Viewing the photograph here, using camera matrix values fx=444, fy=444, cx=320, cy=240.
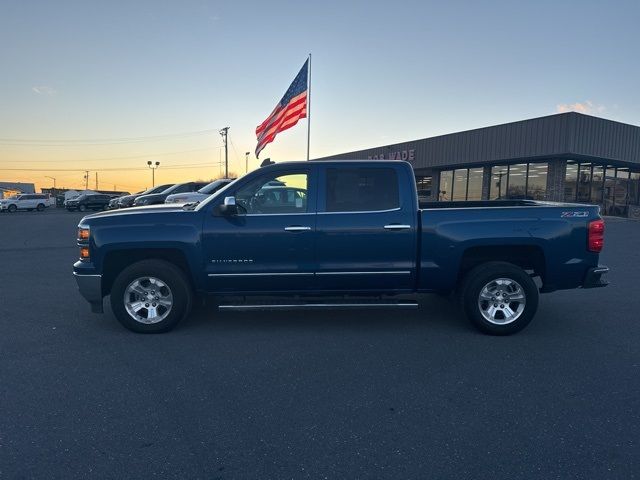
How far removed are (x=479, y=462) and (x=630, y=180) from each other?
31.1 m

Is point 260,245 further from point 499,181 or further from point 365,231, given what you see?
point 499,181

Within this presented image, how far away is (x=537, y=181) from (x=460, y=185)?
608 centimetres

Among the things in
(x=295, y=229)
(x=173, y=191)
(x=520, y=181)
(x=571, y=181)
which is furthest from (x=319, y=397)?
(x=571, y=181)

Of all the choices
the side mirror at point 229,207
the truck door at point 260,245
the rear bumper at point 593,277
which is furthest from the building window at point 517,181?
the side mirror at point 229,207

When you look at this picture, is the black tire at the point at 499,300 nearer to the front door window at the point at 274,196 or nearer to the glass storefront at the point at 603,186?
the front door window at the point at 274,196

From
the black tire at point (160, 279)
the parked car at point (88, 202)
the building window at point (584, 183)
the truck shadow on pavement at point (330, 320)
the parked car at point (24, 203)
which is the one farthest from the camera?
the parked car at point (24, 203)

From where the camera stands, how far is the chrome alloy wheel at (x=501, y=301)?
16.2 ft

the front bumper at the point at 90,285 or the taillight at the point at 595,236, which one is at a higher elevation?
the taillight at the point at 595,236

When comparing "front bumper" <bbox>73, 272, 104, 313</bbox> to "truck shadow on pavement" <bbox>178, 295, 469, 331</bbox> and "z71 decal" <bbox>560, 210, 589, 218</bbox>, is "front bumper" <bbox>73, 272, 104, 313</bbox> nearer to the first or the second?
"truck shadow on pavement" <bbox>178, 295, 469, 331</bbox>

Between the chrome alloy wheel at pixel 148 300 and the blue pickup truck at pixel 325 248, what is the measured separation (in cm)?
1

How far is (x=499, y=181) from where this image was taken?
86.9 ft

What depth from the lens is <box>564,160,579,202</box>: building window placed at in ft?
76.3

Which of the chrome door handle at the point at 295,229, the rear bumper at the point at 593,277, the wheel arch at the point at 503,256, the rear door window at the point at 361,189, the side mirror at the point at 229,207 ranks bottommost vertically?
the rear bumper at the point at 593,277

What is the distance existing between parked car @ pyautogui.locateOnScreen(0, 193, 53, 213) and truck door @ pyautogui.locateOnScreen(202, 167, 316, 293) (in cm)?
4524
